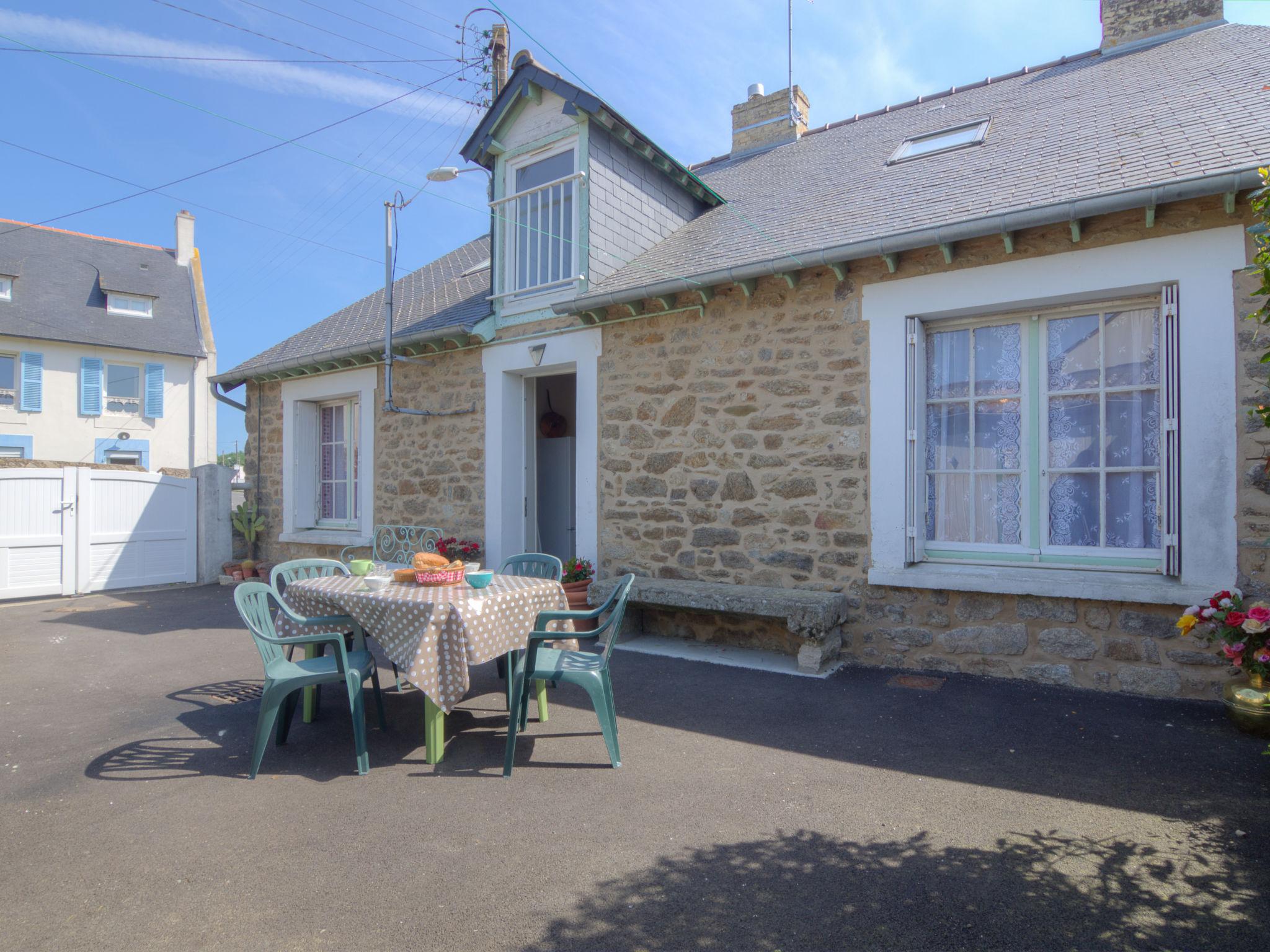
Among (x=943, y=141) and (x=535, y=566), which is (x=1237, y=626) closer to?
(x=535, y=566)

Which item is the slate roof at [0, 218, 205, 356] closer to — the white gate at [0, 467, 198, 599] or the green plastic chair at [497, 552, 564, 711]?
the white gate at [0, 467, 198, 599]

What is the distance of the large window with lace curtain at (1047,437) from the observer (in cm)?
446

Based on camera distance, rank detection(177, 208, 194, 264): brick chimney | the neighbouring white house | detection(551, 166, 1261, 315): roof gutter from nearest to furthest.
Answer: detection(551, 166, 1261, 315): roof gutter, the neighbouring white house, detection(177, 208, 194, 264): brick chimney

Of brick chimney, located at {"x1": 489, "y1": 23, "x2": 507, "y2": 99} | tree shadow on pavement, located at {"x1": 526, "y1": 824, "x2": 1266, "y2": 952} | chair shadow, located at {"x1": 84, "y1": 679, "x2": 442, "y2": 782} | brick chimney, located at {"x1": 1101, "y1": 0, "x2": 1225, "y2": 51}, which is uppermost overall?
brick chimney, located at {"x1": 489, "y1": 23, "x2": 507, "y2": 99}

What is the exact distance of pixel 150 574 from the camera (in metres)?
9.30

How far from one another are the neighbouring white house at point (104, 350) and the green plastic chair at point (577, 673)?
1917cm

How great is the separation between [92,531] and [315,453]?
105 inches

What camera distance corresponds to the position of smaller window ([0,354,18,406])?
17922 millimetres

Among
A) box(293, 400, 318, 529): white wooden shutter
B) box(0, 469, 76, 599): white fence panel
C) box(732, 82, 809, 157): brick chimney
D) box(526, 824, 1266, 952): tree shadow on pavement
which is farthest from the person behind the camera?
box(732, 82, 809, 157): brick chimney

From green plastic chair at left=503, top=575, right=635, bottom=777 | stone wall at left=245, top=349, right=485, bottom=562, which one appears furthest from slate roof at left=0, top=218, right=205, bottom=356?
green plastic chair at left=503, top=575, right=635, bottom=777

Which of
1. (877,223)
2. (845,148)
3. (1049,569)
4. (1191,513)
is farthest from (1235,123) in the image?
(845,148)

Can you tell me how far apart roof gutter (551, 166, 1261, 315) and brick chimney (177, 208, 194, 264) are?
72.0ft

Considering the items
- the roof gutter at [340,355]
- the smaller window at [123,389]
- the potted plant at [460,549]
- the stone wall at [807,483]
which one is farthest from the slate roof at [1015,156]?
the smaller window at [123,389]

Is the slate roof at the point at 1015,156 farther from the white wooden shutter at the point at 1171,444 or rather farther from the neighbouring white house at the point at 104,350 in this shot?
the neighbouring white house at the point at 104,350
